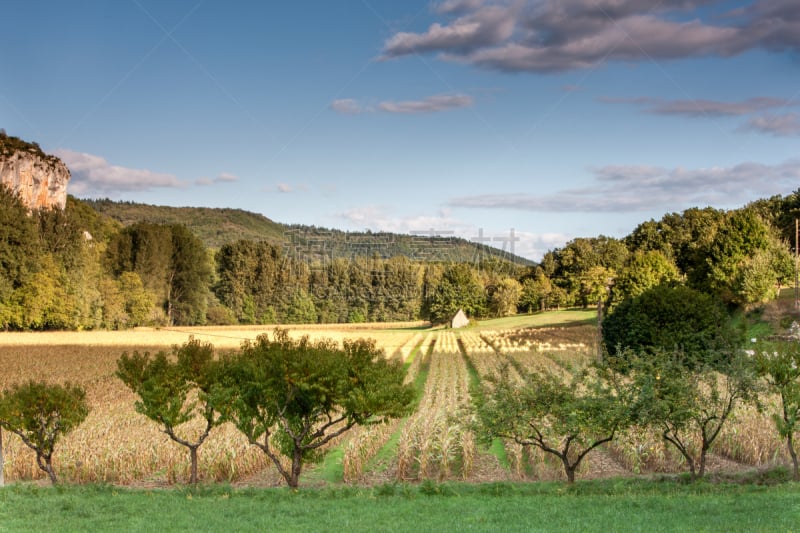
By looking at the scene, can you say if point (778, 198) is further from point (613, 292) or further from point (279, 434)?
point (279, 434)

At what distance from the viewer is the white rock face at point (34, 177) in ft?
245

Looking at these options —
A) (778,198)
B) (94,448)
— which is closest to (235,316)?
(778,198)

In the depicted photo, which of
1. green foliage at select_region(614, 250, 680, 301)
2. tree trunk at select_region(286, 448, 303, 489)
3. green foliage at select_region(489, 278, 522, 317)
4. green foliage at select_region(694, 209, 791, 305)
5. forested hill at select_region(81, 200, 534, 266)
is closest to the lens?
tree trunk at select_region(286, 448, 303, 489)

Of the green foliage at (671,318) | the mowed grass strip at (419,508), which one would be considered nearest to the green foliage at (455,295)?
the green foliage at (671,318)

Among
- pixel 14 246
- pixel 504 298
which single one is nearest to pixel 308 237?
pixel 504 298

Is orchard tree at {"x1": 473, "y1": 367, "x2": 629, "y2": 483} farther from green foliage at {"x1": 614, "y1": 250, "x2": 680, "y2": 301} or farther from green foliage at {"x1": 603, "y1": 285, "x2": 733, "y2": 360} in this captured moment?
green foliage at {"x1": 614, "y1": 250, "x2": 680, "y2": 301}

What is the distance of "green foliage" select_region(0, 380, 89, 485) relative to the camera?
1576 centimetres

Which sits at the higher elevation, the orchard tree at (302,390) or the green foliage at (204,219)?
the green foliage at (204,219)

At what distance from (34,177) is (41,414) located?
230 feet

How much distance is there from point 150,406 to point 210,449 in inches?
101

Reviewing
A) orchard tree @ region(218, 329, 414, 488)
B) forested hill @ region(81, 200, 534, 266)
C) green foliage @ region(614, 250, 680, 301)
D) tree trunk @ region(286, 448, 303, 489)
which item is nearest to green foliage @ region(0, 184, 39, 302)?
orchard tree @ region(218, 329, 414, 488)

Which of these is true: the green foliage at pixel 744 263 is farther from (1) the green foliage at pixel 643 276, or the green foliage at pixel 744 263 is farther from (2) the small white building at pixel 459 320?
(2) the small white building at pixel 459 320

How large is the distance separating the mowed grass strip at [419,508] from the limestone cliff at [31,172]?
224ft

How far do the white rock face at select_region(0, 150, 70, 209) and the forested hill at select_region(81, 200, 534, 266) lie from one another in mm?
62554
